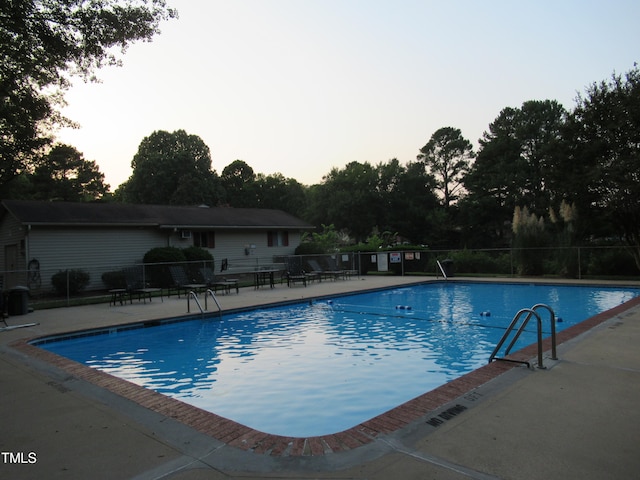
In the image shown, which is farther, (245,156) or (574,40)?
(245,156)

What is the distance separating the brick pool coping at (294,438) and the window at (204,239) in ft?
55.9

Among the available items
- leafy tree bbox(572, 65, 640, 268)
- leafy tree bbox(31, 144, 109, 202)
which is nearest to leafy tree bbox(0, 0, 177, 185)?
leafy tree bbox(572, 65, 640, 268)

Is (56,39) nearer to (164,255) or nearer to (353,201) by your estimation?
(164,255)

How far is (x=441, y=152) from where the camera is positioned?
155ft

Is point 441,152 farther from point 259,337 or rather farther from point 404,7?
point 259,337

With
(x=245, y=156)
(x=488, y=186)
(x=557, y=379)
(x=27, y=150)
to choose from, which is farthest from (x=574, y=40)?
(x=245, y=156)

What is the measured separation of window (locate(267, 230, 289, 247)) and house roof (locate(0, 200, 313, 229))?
565 millimetres

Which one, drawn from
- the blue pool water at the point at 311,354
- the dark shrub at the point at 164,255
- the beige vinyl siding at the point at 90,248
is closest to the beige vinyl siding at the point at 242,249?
the dark shrub at the point at 164,255

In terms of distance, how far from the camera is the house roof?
17.7 metres

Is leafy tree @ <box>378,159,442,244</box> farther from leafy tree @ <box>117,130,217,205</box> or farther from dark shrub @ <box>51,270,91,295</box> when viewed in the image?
dark shrub @ <box>51,270,91,295</box>

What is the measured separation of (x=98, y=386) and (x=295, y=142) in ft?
72.7

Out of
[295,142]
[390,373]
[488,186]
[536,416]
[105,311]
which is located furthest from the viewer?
[488,186]

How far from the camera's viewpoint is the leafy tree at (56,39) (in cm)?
827

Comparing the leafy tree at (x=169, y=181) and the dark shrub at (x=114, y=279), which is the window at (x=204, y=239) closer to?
the dark shrub at (x=114, y=279)
